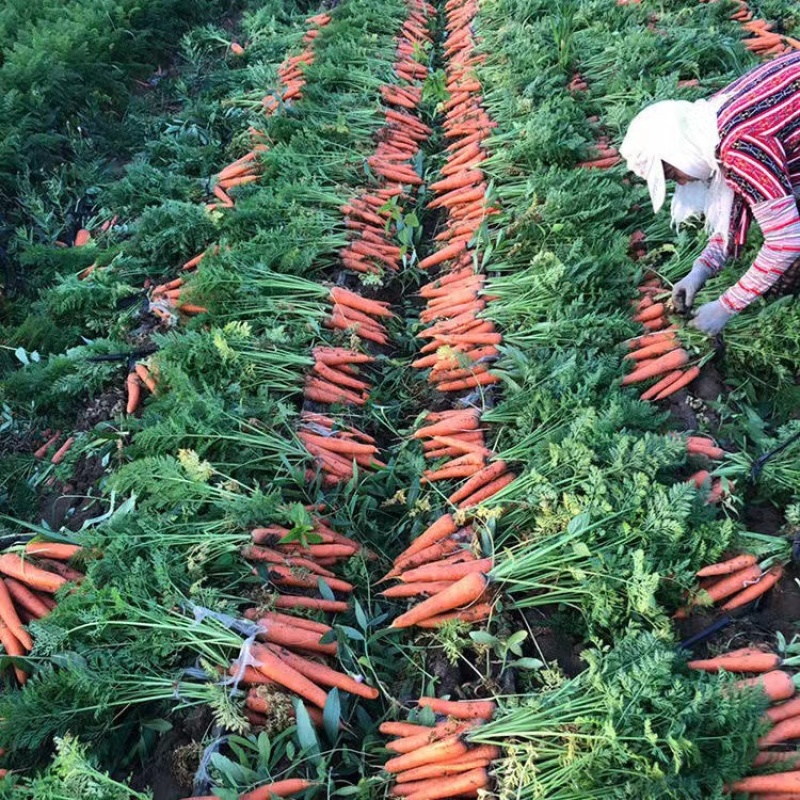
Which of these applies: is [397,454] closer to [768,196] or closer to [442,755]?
[442,755]

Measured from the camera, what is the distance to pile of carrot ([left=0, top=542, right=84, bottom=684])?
2.58 m

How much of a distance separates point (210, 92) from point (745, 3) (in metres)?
4.80

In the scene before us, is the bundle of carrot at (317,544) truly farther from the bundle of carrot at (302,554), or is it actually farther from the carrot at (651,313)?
the carrot at (651,313)

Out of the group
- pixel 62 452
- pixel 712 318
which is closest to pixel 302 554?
pixel 62 452

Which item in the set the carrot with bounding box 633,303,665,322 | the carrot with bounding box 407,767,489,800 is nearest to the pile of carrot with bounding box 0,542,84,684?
the carrot with bounding box 407,767,489,800

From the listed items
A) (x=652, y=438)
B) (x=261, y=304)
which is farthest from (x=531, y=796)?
(x=261, y=304)

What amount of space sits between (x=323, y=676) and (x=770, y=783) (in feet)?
4.80

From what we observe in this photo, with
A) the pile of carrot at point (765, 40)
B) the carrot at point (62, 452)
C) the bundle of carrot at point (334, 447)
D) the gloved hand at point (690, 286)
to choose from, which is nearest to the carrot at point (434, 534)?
the bundle of carrot at point (334, 447)

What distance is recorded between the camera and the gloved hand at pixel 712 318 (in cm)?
301

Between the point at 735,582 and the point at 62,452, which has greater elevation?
the point at 62,452

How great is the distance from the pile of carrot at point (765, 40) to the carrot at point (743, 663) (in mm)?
4419

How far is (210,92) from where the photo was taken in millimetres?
6117

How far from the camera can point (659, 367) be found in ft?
10.2

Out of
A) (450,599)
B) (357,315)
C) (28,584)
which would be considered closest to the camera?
(450,599)
